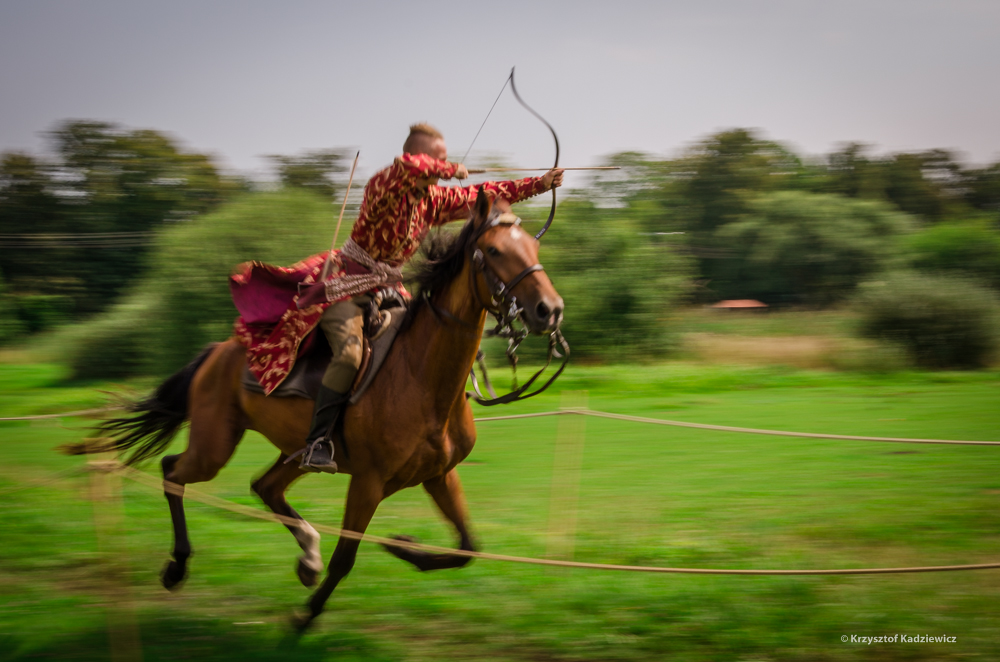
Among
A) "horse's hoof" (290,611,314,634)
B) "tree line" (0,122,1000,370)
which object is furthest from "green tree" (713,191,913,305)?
"horse's hoof" (290,611,314,634)

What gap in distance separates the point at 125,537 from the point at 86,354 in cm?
1690

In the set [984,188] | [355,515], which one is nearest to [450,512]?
[355,515]

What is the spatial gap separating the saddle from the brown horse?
4 cm

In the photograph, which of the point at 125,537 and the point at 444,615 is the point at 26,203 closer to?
the point at 125,537

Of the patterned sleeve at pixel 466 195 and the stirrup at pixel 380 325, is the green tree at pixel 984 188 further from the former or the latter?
the stirrup at pixel 380 325

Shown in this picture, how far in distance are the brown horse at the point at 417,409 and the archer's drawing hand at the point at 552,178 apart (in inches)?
15.8

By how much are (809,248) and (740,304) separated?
3.59 m

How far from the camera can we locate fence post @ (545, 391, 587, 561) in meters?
5.81

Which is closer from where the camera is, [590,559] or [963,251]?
[590,559]

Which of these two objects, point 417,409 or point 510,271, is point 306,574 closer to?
point 417,409

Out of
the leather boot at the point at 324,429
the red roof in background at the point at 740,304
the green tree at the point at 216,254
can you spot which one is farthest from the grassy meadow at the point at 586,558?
the red roof in background at the point at 740,304

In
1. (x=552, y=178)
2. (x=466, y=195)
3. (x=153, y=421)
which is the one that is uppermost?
(x=552, y=178)

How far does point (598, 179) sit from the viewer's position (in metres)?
23.3

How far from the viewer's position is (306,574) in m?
4.28
